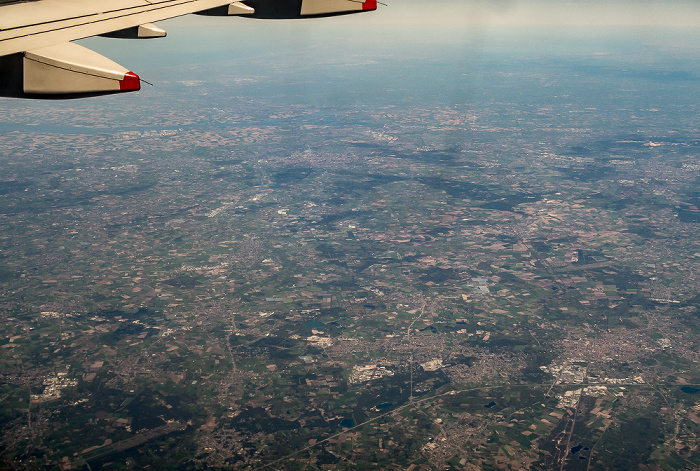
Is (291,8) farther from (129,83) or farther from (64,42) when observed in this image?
(64,42)

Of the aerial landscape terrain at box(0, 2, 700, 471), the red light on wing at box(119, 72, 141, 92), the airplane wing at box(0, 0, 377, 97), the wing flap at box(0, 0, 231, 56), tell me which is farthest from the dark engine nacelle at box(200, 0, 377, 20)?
the aerial landscape terrain at box(0, 2, 700, 471)

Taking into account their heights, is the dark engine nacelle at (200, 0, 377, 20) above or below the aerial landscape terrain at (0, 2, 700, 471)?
above

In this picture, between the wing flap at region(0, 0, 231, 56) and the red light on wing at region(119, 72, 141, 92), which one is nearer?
the wing flap at region(0, 0, 231, 56)

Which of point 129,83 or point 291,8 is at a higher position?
point 291,8

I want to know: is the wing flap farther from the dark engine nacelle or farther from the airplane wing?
the dark engine nacelle

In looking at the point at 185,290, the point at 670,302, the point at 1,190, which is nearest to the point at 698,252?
the point at 670,302

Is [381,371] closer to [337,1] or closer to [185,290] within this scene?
[185,290]

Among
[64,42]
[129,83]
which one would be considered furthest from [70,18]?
[129,83]

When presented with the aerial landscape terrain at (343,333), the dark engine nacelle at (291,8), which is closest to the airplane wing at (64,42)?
the dark engine nacelle at (291,8)

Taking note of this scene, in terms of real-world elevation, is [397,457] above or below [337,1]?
below
